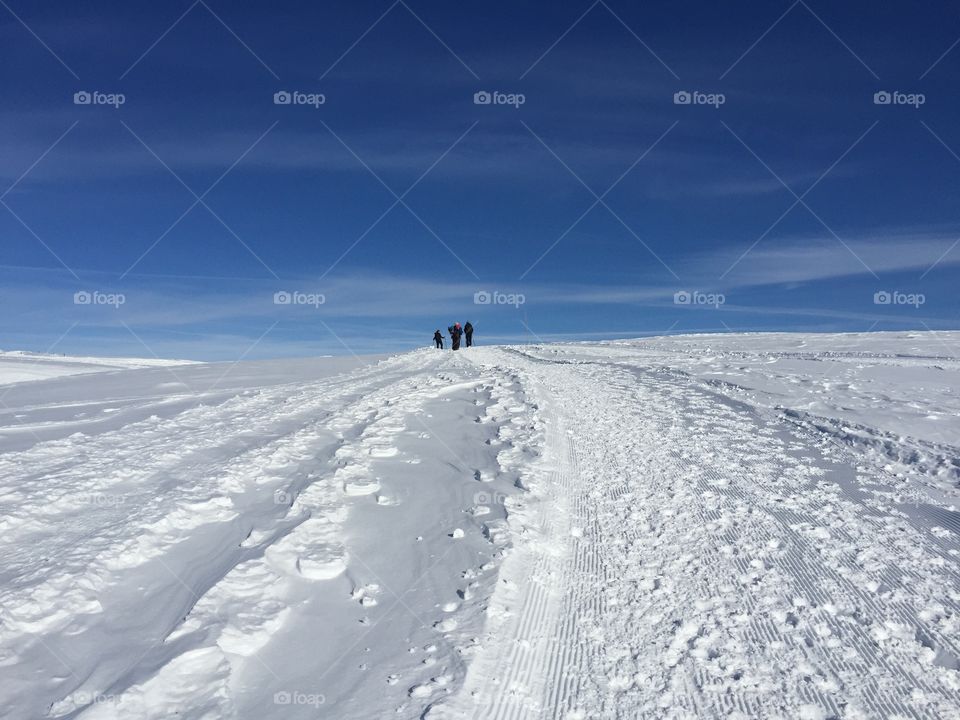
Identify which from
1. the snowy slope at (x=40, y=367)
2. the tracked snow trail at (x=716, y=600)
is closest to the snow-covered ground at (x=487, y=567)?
the tracked snow trail at (x=716, y=600)

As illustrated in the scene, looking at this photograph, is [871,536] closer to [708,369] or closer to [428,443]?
[428,443]

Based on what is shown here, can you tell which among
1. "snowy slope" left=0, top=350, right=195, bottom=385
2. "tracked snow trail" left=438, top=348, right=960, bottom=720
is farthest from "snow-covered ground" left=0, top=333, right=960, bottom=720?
"snowy slope" left=0, top=350, right=195, bottom=385

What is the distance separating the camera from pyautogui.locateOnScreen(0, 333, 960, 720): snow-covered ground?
3.65 m

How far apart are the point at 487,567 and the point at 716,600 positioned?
1.85 metres

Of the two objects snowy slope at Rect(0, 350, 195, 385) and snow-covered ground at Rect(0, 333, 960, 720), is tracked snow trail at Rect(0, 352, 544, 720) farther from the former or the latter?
snowy slope at Rect(0, 350, 195, 385)

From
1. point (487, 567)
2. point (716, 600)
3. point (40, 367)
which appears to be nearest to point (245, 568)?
point (487, 567)

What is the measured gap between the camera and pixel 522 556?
213 inches

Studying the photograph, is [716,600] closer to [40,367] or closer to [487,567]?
[487,567]

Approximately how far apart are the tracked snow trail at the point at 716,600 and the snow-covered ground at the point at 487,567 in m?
0.02

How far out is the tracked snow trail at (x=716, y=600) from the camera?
3.54 meters

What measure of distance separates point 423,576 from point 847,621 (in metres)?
3.20

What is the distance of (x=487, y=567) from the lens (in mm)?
5188

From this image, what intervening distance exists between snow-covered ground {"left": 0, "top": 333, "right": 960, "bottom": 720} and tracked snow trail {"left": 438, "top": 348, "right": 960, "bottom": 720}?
0.02 meters

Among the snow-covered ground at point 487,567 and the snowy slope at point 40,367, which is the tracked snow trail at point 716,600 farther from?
the snowy slope at point 40,367
